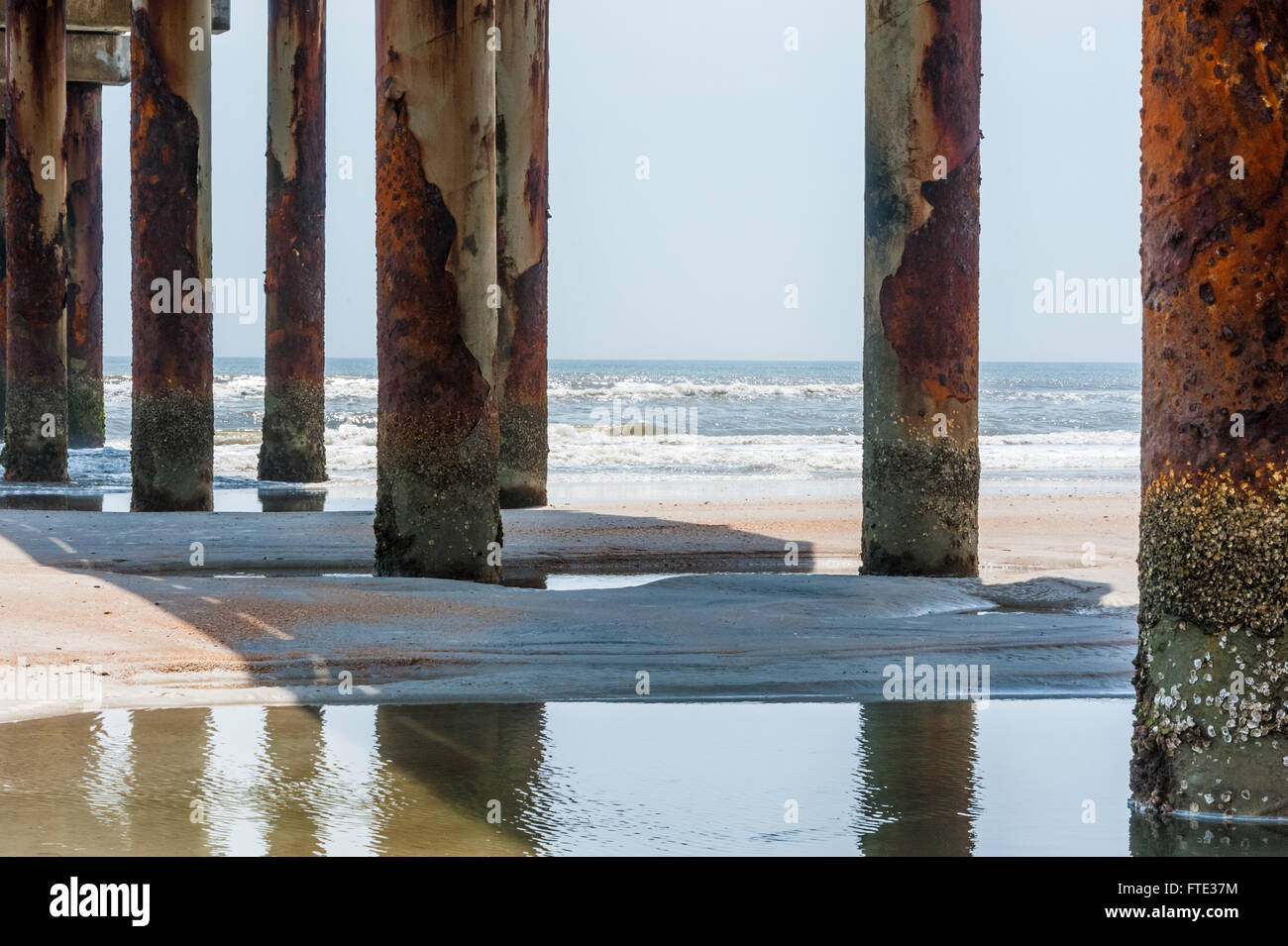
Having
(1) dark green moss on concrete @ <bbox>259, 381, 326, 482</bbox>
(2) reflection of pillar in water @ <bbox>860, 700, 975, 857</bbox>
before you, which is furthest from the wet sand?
(1) dark green moss on concrete @ <bbox>259, 381, 326, 482</bbox>

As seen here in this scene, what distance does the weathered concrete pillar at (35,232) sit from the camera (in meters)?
15.6

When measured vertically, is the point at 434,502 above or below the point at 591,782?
above

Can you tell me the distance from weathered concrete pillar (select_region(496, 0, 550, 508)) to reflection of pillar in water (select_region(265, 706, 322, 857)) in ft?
26.1

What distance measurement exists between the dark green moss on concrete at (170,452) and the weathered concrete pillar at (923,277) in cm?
628

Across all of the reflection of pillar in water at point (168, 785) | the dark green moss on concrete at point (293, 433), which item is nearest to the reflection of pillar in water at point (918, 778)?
the reflection of pillar in water at point (168, 785)

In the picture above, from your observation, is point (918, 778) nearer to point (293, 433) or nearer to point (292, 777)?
point (292, 777)

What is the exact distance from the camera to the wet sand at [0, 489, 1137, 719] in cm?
579

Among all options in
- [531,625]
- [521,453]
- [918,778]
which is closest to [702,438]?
Result: [521,453]

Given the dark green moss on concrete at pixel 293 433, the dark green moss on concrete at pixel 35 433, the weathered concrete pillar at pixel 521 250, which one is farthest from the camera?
the dark green moss on concrete at pixel 293 433

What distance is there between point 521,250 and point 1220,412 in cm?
968

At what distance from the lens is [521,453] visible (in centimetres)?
1327

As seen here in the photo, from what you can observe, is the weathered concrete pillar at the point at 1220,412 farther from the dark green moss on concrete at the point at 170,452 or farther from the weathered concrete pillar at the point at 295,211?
the weathered concrete pillar at the point at 295,211

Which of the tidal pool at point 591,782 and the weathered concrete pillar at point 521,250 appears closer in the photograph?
Result: the tidal pool at point 591,782
